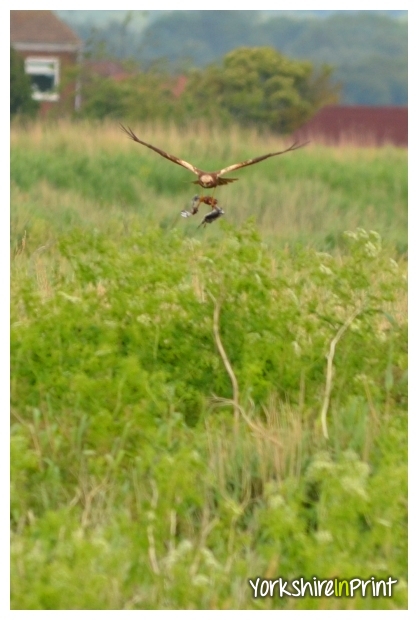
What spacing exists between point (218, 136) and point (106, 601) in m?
15.5

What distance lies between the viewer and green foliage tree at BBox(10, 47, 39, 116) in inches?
889

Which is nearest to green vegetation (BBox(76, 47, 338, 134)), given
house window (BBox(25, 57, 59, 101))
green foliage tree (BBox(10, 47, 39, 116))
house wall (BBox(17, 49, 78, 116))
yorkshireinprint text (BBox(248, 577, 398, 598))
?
house wall (BBox(17, 49, 78, 116))

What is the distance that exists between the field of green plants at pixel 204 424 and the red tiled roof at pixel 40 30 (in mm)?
23618

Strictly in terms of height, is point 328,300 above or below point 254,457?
above

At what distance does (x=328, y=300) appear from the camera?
555cm

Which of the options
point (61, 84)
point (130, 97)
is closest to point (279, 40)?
point (61, 84)

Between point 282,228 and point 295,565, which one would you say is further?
point 282,228

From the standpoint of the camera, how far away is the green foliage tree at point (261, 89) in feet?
85.0

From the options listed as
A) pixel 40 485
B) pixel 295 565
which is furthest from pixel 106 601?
pixel 40 485

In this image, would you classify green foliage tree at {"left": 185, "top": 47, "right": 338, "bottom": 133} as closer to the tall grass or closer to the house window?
the house window

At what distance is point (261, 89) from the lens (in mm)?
27500

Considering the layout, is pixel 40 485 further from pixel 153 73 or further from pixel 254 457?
pixel 153 73

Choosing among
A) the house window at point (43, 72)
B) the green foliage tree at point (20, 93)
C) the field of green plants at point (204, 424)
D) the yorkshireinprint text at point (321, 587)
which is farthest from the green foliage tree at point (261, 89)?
the yorkshireinprint text at point (321, 587)

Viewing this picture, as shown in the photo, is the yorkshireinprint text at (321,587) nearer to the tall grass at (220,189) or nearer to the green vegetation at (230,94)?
the tall grass at (220,189)
